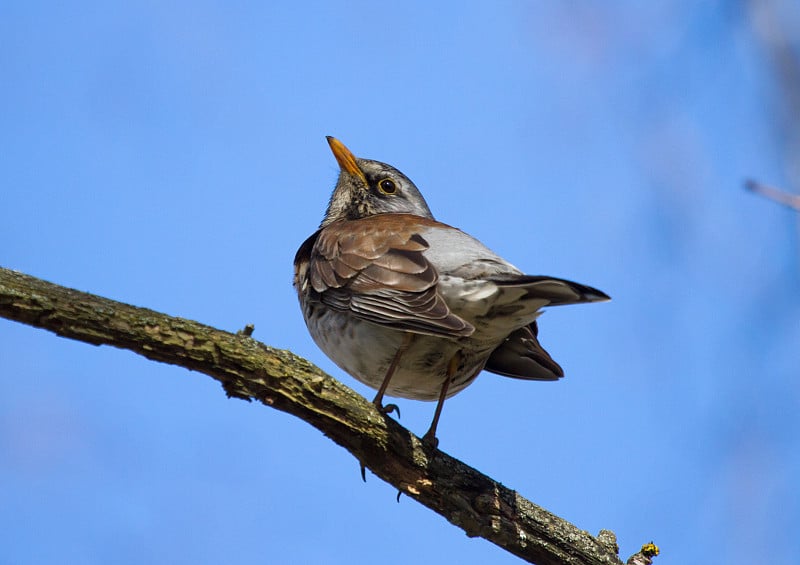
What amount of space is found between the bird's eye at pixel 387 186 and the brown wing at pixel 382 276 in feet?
4.68

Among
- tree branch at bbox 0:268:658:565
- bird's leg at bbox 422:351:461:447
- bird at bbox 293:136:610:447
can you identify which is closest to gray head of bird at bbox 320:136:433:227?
bird at bbox 293:136:610:447

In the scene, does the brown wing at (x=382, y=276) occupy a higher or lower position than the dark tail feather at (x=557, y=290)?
higher

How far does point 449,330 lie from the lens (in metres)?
5.08

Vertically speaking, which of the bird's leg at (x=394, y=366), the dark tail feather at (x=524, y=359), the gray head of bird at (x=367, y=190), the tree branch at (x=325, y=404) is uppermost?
the gray head of bird at (x=367, y=190)

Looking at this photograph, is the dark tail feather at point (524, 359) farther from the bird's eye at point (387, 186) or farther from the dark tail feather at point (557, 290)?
the bird's eye at point (387, 186)

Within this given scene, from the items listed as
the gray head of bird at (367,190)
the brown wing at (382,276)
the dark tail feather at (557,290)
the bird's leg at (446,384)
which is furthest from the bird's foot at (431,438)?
the gray head of bird at (367,190)

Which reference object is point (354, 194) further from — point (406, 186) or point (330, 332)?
point (330, 332)

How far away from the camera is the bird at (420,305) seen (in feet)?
17.3

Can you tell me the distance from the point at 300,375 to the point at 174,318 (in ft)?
2.49

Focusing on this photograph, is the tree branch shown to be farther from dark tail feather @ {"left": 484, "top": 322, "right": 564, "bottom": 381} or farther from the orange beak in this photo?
the orange beak

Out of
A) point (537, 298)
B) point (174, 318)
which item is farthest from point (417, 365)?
point (174, 318)

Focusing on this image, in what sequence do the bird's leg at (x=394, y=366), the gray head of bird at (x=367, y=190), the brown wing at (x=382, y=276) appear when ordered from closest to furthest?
the brown wing at (x=382, y=276), the bird's leg at (x=394, y=366), the gray head of bird at (x=367, y=190)

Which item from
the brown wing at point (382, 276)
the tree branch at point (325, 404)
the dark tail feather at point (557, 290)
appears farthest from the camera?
the brown wing at point (382, 276)

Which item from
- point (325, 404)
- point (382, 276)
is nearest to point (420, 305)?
point (382, 276)
